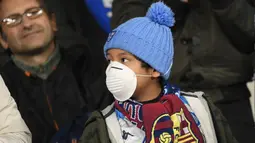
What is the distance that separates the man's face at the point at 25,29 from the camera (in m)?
2.74

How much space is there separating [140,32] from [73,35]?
985mm

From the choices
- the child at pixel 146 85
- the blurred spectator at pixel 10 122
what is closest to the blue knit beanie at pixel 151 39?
the child at pixel 146 85

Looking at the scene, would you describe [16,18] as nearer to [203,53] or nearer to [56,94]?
[56,94]

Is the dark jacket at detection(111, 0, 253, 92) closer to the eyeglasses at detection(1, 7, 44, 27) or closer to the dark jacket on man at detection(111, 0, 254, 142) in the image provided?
the dark jacket on man at detection(111, 0, 254, 142)

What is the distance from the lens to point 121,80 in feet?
7.19

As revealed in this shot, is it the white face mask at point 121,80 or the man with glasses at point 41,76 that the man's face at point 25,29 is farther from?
the white face mask at point 121,80

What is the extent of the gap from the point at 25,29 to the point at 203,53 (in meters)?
0.97

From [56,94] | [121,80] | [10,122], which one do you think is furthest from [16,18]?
[121,80]

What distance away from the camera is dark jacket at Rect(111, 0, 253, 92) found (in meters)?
2.79

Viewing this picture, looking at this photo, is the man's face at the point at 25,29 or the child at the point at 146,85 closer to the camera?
the child at the point at 146,85

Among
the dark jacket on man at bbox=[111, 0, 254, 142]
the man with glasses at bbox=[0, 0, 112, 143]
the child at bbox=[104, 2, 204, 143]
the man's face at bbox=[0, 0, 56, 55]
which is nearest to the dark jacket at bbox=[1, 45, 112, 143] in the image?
the man with glasses at bbox=[0, 0, 112, 143]

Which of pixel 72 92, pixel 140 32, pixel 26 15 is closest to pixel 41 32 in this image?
pixel 26 15

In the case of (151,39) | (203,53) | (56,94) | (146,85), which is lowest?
(56,94)

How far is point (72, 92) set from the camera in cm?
278
